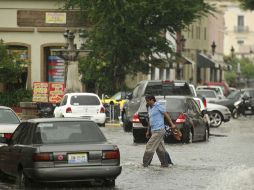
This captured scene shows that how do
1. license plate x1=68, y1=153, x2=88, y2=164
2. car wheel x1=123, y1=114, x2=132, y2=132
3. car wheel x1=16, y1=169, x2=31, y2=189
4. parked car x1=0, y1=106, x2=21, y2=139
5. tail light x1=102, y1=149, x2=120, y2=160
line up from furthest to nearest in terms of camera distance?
car wheel x1=123, y1=114, x2=132, y2=132 → parked car x1=0, y1=106, x2=21, y2=139 → car wheel x1=16, y1=169, x2=31, y2=189 → tail light x1=102, y1=149, x2=120, y2=160 → license plate x1=68, y1=153, x2=88, y2=164

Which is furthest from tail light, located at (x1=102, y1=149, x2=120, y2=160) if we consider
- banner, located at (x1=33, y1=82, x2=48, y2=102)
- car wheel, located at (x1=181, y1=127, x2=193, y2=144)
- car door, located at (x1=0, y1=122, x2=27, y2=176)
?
banner, located at (x1=33, y1=82, x2=48, y2=102)

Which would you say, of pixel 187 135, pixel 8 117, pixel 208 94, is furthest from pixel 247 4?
pixel 8 117

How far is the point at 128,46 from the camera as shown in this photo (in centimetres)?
4675

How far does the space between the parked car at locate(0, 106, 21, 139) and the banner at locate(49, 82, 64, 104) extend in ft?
65.3

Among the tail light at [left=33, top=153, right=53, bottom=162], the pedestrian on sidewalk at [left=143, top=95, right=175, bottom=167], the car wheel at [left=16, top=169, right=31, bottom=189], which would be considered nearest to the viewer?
the tail light at [left=33, top=153, right=53, bottom=162]

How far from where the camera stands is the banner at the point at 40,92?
41469 mm

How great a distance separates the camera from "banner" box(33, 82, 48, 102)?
1633 inches

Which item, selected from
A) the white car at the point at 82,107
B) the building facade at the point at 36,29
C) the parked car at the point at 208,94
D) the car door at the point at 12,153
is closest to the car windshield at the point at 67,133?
the car door at the point at 12,153

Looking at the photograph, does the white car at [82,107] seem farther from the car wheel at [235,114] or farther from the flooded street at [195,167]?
the car wheel at [235,114]

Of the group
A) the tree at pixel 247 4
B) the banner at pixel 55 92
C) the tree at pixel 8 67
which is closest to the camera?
the banner at pixel 55 92

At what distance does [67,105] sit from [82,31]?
1344 centimetres

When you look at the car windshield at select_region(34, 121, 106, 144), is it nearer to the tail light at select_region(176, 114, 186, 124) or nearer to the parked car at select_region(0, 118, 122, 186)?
the parked car at select_region(0, 118, 122, 186)

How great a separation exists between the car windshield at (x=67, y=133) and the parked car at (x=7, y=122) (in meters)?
4.28

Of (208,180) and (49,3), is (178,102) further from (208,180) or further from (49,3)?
(49,3)
